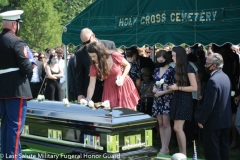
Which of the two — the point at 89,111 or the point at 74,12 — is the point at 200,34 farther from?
the point at 74,12

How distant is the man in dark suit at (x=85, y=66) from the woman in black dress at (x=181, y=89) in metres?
0.97

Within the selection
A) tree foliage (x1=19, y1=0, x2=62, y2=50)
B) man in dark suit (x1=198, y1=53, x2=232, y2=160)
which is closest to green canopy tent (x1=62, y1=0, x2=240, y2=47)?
man in dark suit (x1=198, y1=53, x2=232, y2=160)

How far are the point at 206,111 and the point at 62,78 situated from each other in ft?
20.2

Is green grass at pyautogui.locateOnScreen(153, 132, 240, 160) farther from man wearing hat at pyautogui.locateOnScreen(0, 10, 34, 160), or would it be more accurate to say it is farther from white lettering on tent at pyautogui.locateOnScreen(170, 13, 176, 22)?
man wearing hat at pyautogui.locateOnScreen(0, 10, 34, 160)

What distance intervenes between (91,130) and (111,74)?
0.96m

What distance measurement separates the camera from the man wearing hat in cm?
430

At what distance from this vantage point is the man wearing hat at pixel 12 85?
4.30 m

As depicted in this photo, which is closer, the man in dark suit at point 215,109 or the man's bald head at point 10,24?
the man's bald head at point 10,24

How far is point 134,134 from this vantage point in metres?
4.48

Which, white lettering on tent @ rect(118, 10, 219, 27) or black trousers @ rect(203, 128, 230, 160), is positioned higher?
white lettering on tent @ rect(118, 10, 219, 27)

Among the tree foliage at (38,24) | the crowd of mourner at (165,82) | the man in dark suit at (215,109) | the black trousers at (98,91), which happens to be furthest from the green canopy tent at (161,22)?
the tree foliage at (38,24)

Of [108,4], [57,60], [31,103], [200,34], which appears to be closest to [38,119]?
[31,103]

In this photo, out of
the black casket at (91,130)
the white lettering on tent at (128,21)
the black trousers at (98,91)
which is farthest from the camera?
the white lettering on tent at (128,21)

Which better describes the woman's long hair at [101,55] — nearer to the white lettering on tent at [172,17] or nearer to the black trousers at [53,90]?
the white lettering on tent at [172,17]
